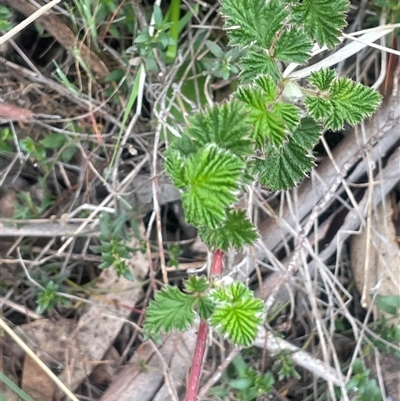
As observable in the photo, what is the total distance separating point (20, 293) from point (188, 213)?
0.91 metres

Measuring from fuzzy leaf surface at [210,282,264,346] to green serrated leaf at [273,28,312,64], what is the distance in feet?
1.15

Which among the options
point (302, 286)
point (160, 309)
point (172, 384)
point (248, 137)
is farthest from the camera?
point (302, 286)

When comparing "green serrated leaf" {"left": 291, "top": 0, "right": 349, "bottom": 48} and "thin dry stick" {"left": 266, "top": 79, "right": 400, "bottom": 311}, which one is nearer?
"green serrated leaf" {"left": 291, "top": 0, "right": 349, "bottom": 48}

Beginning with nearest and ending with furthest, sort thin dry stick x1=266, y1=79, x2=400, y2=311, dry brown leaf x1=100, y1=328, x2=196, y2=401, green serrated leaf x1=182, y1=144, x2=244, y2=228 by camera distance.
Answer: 1. green serrated leaf x1=182, y1=144, x2=244, y2=228
2. thin dry stick x1=266, y1=79, x2=400, y2=311
3. dry brown leaf x1=100, y1=328, x2=196, y2=401

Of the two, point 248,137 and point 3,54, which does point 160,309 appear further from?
point 3,54

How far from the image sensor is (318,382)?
4.45ft

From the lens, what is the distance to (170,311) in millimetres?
820

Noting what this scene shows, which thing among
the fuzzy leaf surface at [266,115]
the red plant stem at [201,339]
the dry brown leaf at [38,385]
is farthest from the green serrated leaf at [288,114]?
the dry brown leaf at [38,385]

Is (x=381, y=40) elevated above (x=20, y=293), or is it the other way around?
(x=381, y=40)

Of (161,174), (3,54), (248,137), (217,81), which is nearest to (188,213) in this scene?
(248,137)

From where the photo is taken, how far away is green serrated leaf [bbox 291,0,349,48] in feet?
2.63

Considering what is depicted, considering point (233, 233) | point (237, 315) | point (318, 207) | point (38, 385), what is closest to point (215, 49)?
point (318, 207)

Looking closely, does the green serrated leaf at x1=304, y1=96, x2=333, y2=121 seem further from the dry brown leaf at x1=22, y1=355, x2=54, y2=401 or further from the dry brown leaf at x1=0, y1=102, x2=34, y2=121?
the dry brown leaf at x1=22, y1=355, x2=54, y2=401

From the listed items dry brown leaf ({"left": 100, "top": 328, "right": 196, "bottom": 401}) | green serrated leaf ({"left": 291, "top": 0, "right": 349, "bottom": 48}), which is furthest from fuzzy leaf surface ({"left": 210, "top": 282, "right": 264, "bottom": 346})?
dry brown leaf ({"left": 100, "top": 328, "right": 196, "bottom": 401})
